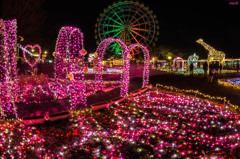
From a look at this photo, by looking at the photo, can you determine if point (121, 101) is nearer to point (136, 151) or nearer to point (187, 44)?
point (136, 151)

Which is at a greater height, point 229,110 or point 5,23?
point 5,23

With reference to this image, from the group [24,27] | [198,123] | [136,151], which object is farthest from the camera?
[24,27]

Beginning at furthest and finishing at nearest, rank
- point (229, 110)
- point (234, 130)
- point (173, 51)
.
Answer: point (173, 51), point (229, 110), point (234, 130)

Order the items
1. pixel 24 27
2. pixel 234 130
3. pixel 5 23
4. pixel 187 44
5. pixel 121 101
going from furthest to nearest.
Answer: pixel 187 44 < pixel 24 27 < pixel 121 101 < pixel 5 23 < pixel 234 130

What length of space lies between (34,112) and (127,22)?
16.3 metres

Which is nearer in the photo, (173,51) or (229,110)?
(229,110)

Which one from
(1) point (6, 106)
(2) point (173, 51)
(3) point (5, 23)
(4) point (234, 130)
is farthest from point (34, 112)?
(2) point (173, 51)

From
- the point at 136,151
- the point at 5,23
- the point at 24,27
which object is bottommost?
the point at 136,151

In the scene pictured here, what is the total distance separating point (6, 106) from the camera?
262 inches

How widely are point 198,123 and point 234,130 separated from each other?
0.88m

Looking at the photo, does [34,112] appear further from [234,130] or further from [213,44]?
[213,44]

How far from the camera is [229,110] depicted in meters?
6.33

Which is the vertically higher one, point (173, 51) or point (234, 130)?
point (173, 51)

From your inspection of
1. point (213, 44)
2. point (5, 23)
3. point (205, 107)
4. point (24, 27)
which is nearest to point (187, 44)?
point (213, 44)
